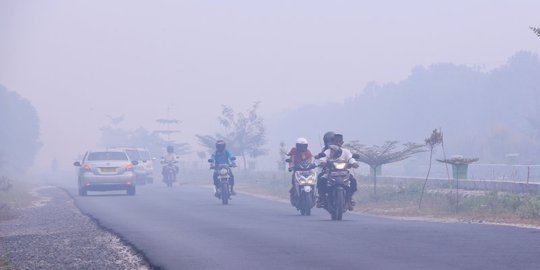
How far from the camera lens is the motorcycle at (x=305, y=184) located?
24.1m

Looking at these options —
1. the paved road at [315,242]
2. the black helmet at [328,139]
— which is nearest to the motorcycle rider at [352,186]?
the black helmet at [328,139]

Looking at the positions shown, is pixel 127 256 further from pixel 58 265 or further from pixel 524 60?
pixel 524 60

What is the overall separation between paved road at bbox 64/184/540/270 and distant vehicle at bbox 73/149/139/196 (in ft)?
42.8

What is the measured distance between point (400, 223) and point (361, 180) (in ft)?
70.7

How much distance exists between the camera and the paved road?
12.9 metres

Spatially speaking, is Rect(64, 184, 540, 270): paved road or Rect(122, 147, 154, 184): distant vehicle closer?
Rect(64, 184, 540, 270): paved road

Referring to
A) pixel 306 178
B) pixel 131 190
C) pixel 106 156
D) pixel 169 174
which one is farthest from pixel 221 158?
pixel 169 174

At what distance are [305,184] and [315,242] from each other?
27.4 feet

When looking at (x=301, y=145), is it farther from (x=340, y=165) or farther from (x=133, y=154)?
(x=133, y=154)

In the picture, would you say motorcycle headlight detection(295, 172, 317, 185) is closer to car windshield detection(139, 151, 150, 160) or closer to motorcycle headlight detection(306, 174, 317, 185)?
motorcycle headlight detection(306, 174, 317, 185)

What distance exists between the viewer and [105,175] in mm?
37344

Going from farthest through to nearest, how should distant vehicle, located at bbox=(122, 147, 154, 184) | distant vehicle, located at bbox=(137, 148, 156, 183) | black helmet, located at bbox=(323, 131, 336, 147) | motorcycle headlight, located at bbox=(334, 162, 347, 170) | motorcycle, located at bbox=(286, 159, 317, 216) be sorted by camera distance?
distant vehicle, located at bbox=(137, 148, 156, 183)
distant vehicle, located at bbox=(122, 147, 154, 184)
motorcycle, located at bbox=(286, 159, 317, 216)
black helmet, located at bbox=(323, 131, 336, 147)
motorcycle headlight, located at bbox=(334, 162, 347, 170)

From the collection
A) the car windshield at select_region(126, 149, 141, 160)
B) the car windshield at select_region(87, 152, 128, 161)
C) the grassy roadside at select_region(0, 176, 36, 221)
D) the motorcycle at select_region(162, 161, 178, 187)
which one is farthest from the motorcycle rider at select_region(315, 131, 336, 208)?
the car windshield at select_region(126, 149, 141, 160)

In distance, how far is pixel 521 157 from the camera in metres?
72.6
